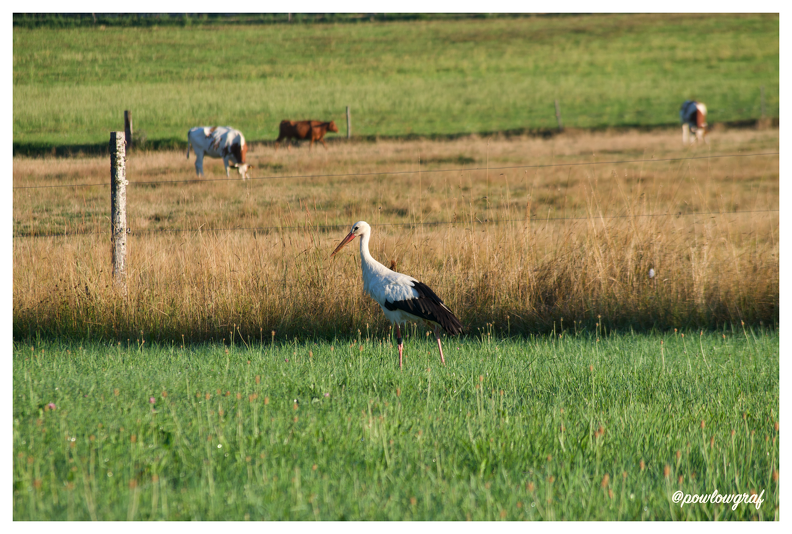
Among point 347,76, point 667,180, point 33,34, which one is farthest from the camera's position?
point 347,76

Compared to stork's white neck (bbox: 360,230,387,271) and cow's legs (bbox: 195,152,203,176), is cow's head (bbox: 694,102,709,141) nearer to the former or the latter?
cow's legs (bbox: 195,152,203,176)

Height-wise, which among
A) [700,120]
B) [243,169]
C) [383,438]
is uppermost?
[700,120]

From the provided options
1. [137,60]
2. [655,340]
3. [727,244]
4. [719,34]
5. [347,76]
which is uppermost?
[719,34]

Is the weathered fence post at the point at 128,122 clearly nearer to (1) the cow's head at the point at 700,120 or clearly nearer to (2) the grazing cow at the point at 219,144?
(2) the grazing cow at the point at 219,144

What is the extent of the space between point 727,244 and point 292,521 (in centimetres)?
810

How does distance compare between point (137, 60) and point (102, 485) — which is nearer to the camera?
point (102, 485)

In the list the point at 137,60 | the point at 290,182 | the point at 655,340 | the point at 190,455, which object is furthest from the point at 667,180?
the point at 190,455

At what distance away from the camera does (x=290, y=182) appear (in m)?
19.2

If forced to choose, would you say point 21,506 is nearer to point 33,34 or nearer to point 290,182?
point 33,34

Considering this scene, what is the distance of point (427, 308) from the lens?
6363 millimetres

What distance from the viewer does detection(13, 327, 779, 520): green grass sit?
3.30m

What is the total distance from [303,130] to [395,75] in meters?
8.86

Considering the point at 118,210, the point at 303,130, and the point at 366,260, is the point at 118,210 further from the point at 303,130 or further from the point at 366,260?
the point at 303,130

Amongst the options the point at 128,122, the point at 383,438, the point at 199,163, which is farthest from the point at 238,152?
the point at 383,438
